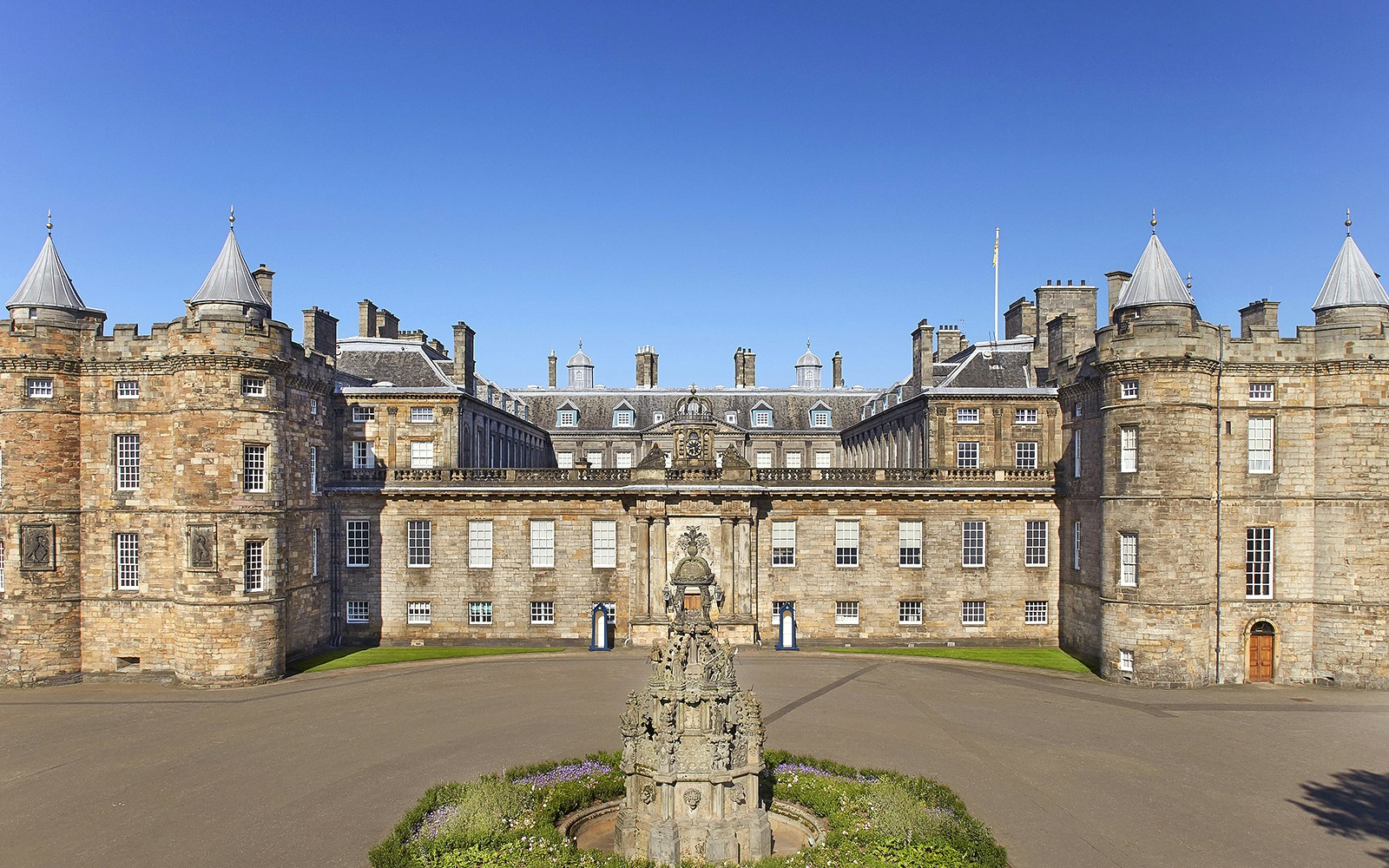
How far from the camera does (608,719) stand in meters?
24.0

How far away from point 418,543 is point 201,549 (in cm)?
917

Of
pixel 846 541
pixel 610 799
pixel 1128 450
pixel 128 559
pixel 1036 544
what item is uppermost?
pixel 1128 450

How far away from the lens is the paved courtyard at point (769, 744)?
634 inches

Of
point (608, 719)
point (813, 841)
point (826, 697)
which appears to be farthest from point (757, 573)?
point (813, 841)

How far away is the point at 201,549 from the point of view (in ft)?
96.3

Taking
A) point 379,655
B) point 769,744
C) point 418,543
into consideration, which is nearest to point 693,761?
point 769,744

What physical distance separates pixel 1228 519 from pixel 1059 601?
856 centimetres

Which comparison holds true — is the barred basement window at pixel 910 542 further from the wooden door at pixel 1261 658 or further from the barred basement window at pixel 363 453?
the barred basement window at pixel 363 453

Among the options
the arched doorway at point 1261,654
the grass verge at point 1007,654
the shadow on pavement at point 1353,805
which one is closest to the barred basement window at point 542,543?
the grass verge at point 1007,654

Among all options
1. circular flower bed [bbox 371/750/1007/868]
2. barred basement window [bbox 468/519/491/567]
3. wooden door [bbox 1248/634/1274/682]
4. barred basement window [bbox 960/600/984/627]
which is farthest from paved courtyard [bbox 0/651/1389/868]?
barred basement window [bbox 468/519/491/567]

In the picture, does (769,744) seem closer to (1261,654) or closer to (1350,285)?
(1261,654)

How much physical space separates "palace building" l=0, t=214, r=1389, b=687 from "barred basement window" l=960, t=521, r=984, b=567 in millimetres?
211

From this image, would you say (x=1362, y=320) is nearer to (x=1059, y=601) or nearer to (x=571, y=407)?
(x=1059, y=601)

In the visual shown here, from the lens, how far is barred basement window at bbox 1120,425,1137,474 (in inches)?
1172
